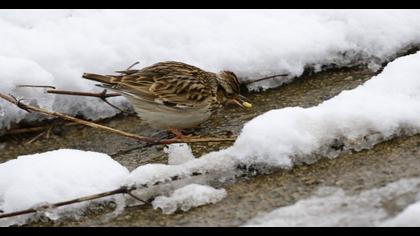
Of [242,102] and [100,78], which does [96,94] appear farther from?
[242,102]

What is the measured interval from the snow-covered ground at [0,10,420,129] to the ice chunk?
1.84 meters

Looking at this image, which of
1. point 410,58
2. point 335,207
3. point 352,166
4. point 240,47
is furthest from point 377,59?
point 335,207

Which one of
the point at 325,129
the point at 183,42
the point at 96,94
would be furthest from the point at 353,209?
the point at 183,42

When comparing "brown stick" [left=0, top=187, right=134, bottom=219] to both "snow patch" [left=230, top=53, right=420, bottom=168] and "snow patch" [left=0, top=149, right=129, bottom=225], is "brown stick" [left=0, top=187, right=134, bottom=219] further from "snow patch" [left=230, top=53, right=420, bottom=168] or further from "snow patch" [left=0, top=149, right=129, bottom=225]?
"snow patch" [left=230, top=53, right=420, bottom=168]

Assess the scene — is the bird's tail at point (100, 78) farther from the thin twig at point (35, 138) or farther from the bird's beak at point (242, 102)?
the bird's beak at point (242, 102)

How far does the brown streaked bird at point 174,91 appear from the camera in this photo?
549 centimetres

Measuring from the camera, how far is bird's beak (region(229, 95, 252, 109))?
18.6ft

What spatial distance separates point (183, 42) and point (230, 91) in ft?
2.77

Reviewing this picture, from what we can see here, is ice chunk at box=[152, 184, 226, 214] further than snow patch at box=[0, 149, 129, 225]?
No

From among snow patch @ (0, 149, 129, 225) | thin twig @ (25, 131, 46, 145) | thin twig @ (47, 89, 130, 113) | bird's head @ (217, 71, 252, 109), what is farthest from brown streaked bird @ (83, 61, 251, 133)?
snow patch @ (0, 149, 129, 225)

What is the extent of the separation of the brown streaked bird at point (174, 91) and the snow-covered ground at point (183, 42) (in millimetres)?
296

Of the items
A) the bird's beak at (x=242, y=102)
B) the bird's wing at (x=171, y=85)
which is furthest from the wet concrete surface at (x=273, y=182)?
the bird's beak at (x=242, y=102)

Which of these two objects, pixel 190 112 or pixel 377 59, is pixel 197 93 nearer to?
pixel 190 112

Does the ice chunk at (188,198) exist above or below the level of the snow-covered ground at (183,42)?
below
